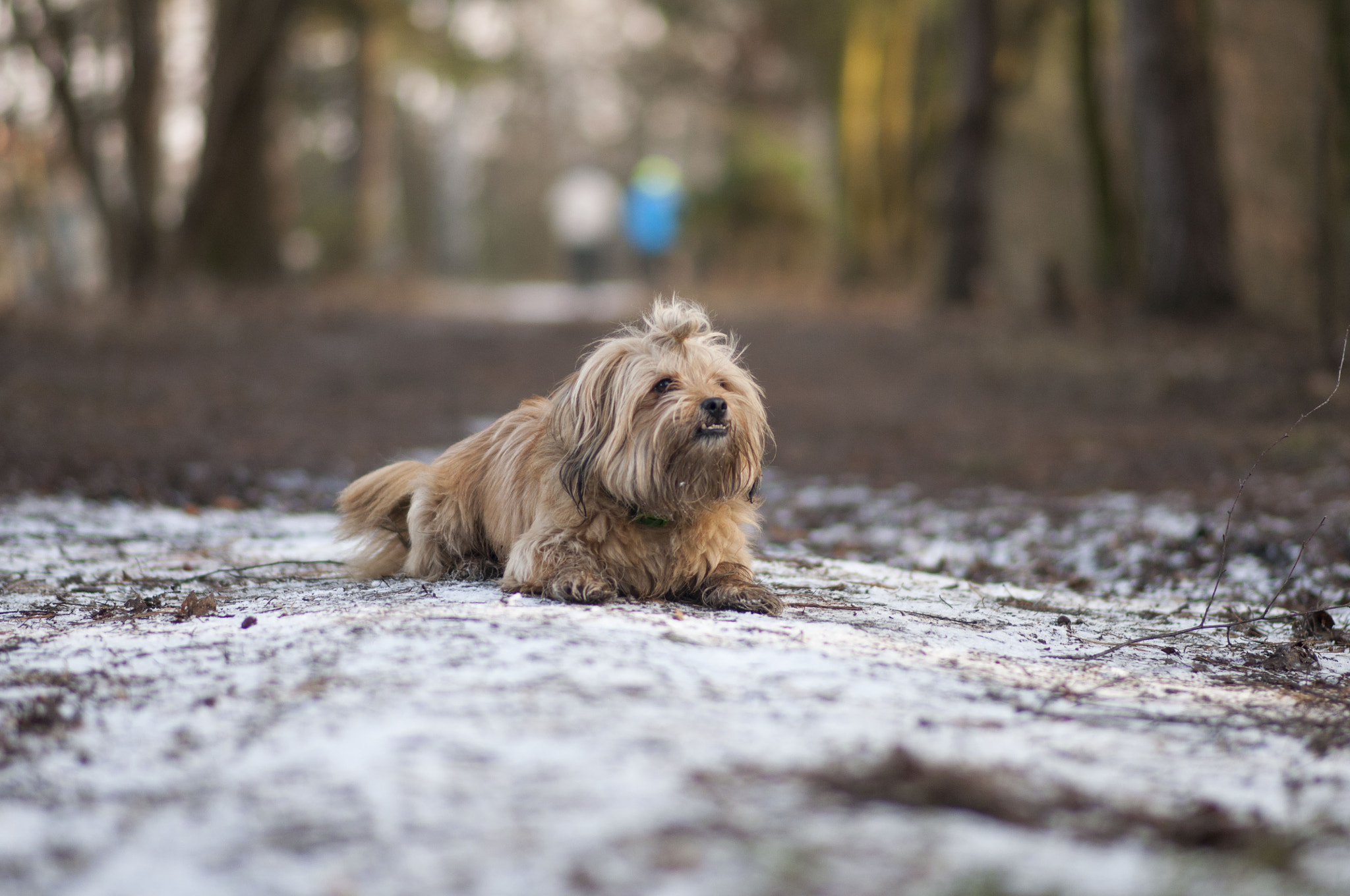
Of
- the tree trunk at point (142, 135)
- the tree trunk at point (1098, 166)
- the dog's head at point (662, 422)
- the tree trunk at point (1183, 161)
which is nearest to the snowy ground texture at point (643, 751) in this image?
the dog's head at point (662, 422)

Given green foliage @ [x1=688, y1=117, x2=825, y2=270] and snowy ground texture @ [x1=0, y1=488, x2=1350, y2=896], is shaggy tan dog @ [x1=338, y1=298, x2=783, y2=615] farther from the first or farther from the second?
green foliage @ [x1=688, y1=117, x2=825, y2=270]

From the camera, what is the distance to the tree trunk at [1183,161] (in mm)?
14883

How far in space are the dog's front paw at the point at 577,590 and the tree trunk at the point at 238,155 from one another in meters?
16.8

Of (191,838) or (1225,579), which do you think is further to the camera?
(1225,579)

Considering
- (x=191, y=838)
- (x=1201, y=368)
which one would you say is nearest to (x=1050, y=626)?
(x=191, y=838)

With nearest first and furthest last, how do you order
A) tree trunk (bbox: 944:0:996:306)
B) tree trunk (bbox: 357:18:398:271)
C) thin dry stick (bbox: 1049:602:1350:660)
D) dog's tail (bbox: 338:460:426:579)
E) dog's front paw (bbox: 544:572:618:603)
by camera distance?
thin dry stick (bbox: 1049:602:1350:660) < dog's front paw (bbox: 544:572:618:603) < dog's tail (bbox: 338:460:426:579) < tree trunk (bbox: 944:0:996:306) < tree trunk (bbox: 357:18:398:271)

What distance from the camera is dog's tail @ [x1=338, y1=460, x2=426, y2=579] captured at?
5.91 m

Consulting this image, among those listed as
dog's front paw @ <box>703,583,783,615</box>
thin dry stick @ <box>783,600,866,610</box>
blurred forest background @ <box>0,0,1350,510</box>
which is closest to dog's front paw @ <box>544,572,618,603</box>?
dog's front paw @ <box>703,583,783,615</box>

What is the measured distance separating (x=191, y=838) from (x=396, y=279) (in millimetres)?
26844

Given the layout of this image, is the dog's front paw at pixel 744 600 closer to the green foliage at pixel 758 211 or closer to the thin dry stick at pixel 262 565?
the thin dry stick at pixel 262 565

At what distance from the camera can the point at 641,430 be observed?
4918 millimetres

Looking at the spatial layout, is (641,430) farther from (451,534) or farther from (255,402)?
(255,402)

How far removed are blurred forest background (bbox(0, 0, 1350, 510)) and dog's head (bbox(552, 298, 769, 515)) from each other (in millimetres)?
5114

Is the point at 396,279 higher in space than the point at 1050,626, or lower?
higher
